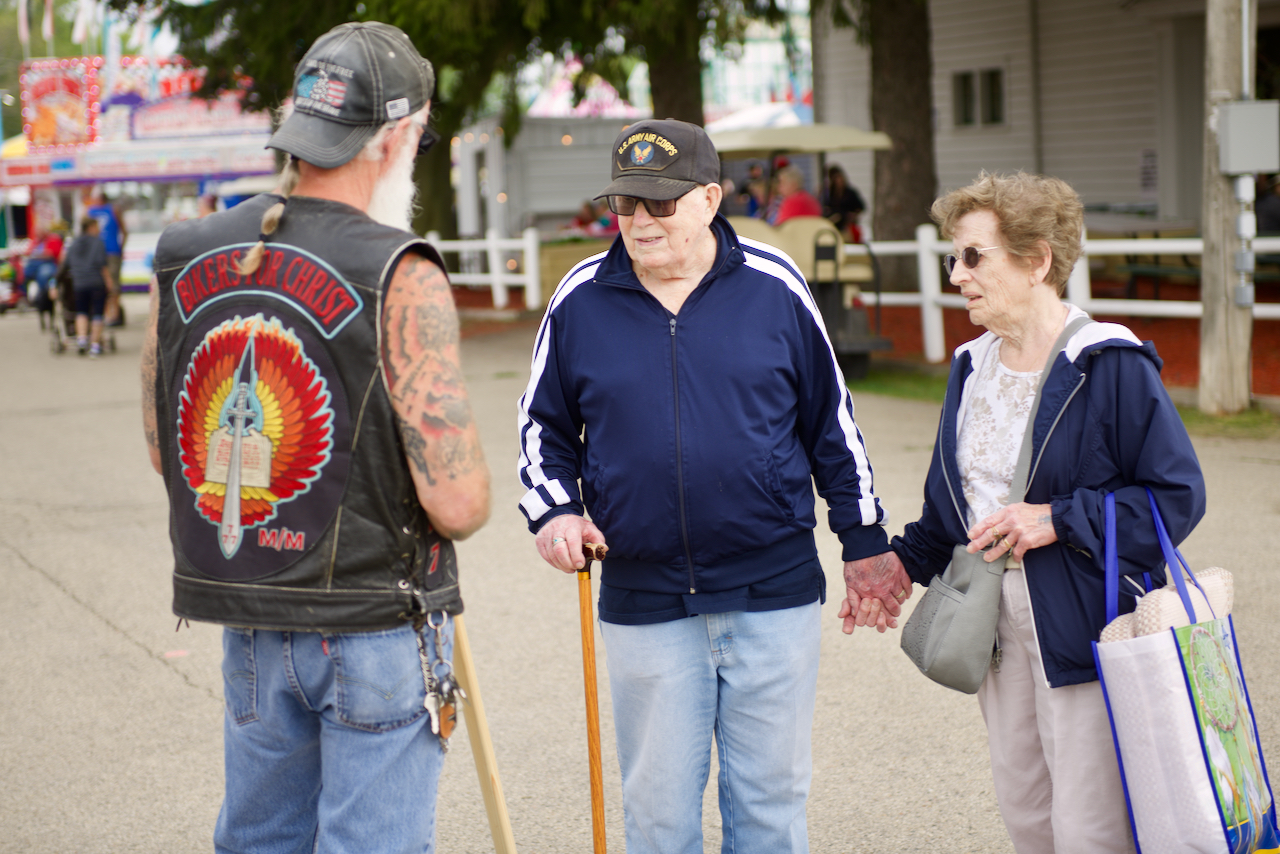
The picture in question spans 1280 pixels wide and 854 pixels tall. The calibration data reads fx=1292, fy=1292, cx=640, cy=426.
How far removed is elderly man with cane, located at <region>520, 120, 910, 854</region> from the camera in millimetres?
2883

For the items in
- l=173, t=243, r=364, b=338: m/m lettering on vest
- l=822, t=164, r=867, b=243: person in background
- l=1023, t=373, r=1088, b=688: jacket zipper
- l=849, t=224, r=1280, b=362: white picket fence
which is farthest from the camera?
l=822, t=164, r=867, b=243: person in background

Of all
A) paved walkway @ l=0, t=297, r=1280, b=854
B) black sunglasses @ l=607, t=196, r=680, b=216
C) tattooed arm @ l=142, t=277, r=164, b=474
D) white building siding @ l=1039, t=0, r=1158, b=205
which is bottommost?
paved walkway @ l=0, t=297, r=1280, b=854

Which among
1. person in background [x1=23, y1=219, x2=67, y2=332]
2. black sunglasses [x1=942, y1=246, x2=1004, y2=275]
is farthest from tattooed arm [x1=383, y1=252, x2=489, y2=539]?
person in background [x1=23, y1=219, x2=67, y2=332]

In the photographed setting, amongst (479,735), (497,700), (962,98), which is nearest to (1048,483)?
(479,735)

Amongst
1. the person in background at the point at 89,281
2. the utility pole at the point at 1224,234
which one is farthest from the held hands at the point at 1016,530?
the person in background at the point at 89,281

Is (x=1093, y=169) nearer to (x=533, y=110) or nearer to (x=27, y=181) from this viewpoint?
(x=533, y=110)

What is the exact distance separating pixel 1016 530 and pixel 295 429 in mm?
1509

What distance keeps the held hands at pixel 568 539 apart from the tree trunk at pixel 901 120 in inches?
549

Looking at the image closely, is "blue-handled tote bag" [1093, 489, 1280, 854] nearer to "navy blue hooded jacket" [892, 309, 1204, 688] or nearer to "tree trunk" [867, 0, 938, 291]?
"navy blue hooded jacket" [892, 309, 1204, 688]

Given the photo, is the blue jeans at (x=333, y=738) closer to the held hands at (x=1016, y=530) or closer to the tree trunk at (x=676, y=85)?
the held hands at (x=1016, y=530)

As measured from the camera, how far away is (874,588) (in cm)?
311

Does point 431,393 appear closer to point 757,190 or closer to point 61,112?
A: point 757,190

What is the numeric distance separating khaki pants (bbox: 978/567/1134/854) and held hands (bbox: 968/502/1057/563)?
0.12 meters

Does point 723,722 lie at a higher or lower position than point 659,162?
lower
